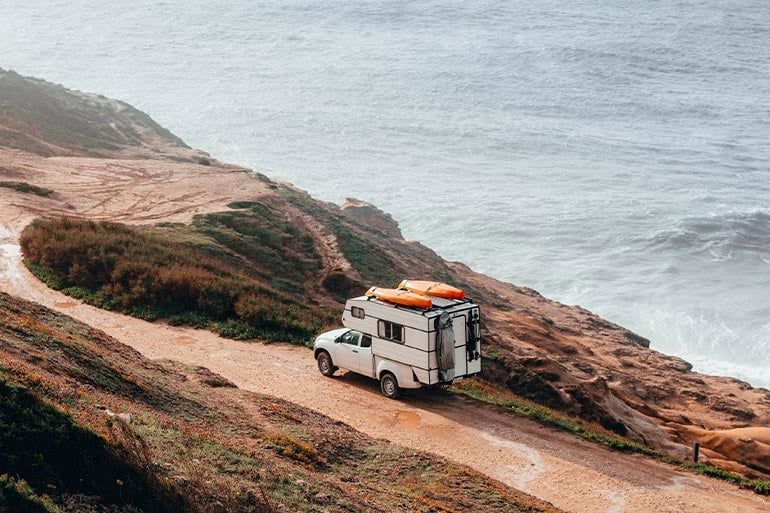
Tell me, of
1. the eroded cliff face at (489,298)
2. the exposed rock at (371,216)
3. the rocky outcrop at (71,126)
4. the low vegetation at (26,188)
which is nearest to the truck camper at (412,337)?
the eroded cliff face at (489,298)

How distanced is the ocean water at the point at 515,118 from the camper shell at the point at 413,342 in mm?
32811

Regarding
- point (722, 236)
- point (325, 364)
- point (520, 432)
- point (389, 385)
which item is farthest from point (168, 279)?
point (722, 236)

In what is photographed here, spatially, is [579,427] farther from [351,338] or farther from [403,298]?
[351,338]

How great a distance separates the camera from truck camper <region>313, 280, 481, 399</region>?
1909cm

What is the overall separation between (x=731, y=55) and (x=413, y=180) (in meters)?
74.8

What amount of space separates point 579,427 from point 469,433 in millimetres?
3309

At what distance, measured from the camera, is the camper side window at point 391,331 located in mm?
19562

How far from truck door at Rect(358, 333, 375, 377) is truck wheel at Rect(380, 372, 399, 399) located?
1.53 ft

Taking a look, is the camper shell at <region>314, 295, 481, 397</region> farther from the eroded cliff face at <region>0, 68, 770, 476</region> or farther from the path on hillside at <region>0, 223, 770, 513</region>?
the eroded cliff face at <region>0, 68, 770, 476</region>

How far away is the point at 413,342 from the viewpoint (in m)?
19.2

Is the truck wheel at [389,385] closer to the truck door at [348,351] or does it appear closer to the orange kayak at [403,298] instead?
the truck door at [348,351]

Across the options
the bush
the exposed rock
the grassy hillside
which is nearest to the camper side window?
the grassy hillside

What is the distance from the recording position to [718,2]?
6388 inches

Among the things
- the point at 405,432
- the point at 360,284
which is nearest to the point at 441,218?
the point at 360,284
